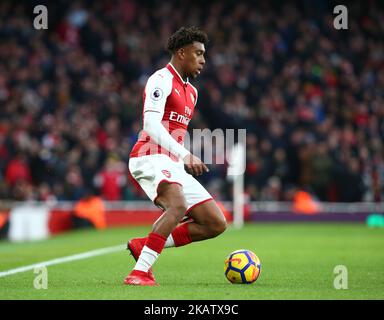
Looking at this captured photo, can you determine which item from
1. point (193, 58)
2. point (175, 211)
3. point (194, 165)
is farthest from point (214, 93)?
point (194, 165)

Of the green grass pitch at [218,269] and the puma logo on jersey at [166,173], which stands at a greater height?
the puma logo on jersey at [166,173]

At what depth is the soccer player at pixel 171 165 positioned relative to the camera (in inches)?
295

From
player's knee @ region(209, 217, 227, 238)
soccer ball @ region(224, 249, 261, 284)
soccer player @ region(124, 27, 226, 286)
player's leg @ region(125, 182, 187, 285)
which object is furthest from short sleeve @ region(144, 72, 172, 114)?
soccer ball @ region(224, 249, 261, 284)

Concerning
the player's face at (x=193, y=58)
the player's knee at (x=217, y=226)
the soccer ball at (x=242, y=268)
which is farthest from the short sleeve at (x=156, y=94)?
the soccer ball at (x=242, y=268)

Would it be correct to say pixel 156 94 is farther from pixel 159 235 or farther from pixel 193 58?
pixel 159 235

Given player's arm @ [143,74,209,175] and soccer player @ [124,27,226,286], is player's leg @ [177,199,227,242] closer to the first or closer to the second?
soccer player @ [124,27,226,286]

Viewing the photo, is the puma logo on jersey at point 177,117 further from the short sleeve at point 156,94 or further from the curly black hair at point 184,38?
the curly black hair at point 184,38

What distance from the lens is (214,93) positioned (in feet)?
76.4

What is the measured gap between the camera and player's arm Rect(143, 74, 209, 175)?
7.44 metres

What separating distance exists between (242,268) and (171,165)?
1125 mm

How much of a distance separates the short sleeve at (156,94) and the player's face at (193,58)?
382 millimetres

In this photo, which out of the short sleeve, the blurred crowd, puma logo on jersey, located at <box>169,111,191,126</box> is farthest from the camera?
the blurred crowd

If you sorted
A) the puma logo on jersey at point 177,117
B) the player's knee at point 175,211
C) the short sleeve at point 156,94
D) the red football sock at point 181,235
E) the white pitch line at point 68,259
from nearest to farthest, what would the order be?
1. the player's knee at point 175,211
2. the short sleeve at point 156,94
3. the puma logo on jersey at point 177,117
4. the red football sock at point 181,235
5. the white pitch line at point 68,259

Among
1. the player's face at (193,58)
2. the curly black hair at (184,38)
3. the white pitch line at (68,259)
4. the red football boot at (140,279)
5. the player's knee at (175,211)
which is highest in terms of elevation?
the curly black hair at (184,38)
